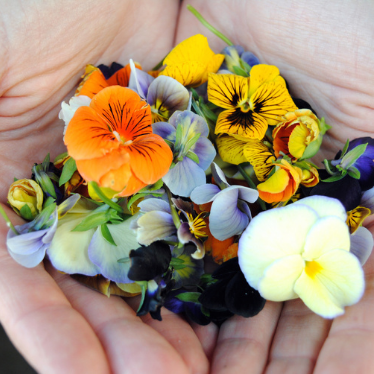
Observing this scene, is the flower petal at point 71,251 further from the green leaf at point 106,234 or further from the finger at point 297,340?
the finger at point 297,340

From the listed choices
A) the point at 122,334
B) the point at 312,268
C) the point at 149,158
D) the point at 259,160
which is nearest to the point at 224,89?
the point at 259,160

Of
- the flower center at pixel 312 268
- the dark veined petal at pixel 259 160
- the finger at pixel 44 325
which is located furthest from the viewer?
the dark veined petal at pixel 259 160

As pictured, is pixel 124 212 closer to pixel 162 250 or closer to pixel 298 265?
pixel 162 250

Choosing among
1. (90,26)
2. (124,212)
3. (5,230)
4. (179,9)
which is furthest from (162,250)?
(179,9)

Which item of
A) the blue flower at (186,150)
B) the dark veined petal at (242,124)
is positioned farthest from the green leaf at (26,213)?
the dark veined petal at (242,124)

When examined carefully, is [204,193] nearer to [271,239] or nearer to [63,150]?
[271,239]
